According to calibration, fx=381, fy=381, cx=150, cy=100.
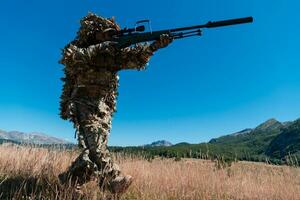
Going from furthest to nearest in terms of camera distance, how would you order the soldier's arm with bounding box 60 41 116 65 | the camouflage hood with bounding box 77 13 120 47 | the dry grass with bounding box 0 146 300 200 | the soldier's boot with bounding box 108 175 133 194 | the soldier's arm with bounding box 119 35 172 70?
the camouflage hood with bounding box 77 13 120 47, the soldier's arm with bounding box 119 35 172 70, the soldier's arm with bounding box 60 41 116 65, the dry grass with bounding box 0 146 300 200, the soldier's boot with bounding box 108 175 133 194

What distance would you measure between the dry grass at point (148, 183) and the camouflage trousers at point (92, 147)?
34 cm

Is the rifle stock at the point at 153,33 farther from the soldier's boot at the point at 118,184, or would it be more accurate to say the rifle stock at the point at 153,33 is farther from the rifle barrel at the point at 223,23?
the soldier's boot at the point at 118,184

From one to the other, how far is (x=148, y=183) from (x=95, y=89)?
2.44 meters

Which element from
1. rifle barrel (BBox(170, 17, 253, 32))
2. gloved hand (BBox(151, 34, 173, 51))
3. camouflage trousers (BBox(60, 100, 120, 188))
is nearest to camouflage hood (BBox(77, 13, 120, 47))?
gloved hand (BBox(151, 34, 173, 51))

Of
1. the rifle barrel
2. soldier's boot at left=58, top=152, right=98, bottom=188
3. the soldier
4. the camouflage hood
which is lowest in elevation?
soldier's boot at left=58, top=152, right=98, bottom=188

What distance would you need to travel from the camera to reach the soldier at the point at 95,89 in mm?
7449

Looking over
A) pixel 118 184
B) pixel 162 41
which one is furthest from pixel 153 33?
pixel 118 184

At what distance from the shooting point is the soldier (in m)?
7.45

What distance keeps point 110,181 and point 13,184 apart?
2.01 m

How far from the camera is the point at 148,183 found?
862cm

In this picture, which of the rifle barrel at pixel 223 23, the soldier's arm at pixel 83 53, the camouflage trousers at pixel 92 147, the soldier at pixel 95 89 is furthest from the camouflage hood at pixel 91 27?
the rifle barrel at pixel 223 23

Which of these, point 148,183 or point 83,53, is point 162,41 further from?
point 148,183

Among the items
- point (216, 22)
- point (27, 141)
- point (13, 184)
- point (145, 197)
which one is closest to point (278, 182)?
point (145, 197)

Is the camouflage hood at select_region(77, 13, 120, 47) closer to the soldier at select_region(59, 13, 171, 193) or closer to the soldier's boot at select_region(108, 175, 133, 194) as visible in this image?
the soldier at select_region(59, 13, 171, 193)
